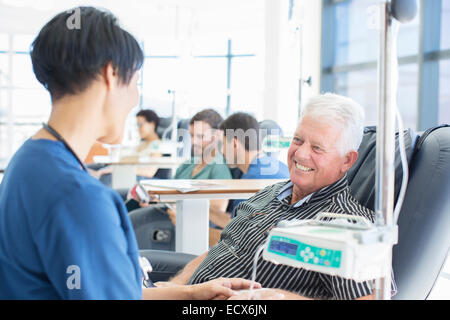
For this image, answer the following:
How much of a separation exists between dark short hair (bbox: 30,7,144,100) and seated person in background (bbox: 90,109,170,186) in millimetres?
3588

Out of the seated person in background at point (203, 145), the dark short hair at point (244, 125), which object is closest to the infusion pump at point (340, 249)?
the dark short hair at point (244, 125)

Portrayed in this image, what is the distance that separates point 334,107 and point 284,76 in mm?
4081

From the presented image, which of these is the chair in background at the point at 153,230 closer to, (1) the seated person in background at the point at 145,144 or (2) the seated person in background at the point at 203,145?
(2) the seated person in background at the point at 203,145

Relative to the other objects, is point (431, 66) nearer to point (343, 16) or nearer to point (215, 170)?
point (343, 16)

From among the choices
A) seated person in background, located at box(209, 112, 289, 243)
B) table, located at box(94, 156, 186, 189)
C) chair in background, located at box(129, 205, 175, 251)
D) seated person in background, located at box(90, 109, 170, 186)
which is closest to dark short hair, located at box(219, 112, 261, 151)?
seated person in background, located at box(209, 112, 289, 243)

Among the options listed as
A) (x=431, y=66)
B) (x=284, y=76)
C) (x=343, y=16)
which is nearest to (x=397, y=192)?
(x=431, y=66)

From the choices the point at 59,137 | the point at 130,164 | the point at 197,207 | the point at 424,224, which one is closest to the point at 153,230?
the point at 197,207

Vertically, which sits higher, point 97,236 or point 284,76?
point 284,76

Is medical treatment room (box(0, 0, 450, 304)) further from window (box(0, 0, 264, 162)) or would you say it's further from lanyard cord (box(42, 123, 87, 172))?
window (box(0, 0, 264, 162))

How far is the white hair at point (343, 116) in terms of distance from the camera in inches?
57.7

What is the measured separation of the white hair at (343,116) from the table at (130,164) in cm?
254

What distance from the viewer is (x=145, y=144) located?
478cm

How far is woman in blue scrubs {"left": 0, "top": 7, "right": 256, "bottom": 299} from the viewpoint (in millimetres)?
720
